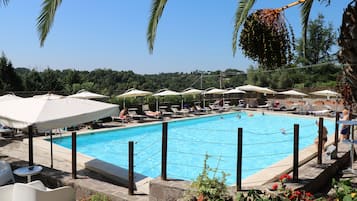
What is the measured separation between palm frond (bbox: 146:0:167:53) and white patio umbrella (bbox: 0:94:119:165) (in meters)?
2.17

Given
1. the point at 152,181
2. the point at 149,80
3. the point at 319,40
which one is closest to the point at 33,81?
the point at 149,80

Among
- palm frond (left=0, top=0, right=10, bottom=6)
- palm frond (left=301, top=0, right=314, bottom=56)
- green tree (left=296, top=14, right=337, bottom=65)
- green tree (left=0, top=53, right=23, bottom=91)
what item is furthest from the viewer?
green tree (left=296, top=14, right=337, bottom=65)

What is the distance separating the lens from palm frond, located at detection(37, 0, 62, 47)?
4.70 meters

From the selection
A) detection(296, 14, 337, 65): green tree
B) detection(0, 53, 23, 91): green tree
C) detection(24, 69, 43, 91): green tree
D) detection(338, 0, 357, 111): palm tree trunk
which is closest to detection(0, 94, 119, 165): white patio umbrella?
detection(338, 0, 357, 111): palm tree trunk

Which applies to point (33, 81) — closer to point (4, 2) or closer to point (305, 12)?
point (4, 2)

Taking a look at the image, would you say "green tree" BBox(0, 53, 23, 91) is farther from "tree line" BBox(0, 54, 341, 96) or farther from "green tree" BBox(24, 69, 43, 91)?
"green tree" BBox(24, 69, 43, 91)

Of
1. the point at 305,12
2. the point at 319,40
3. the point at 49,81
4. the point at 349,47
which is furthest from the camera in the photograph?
the point at 319,40

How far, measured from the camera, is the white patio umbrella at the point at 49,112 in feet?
19.2

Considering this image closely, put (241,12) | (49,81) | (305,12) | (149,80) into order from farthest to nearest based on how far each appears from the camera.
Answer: (149,80) < (49,81) < (305,12) < (241,12)

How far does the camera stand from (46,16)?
15.6 feet

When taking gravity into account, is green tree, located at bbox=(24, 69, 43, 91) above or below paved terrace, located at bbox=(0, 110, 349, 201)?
above

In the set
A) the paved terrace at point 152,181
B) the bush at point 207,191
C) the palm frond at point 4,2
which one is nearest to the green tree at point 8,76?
the paved terrace at point 152,181

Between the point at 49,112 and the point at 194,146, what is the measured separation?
315 inches

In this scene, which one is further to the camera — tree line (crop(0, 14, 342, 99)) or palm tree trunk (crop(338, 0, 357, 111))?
tree line (crop(0, 14, 342, 99))
